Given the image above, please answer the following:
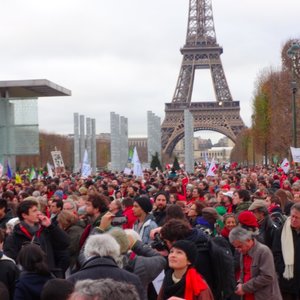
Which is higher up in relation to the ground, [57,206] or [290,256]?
[57,206]

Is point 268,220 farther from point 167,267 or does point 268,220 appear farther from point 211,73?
point 211,73

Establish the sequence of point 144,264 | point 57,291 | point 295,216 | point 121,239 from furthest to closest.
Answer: point 295,216, point 144,264, point 121,239, point 57,291

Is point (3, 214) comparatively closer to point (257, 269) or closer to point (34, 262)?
point (257, 269)

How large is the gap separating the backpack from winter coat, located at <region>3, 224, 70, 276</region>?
5.18 ft

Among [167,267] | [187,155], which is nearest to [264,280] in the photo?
[167,267]

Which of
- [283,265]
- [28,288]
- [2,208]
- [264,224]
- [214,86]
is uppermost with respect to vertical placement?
[214,86]

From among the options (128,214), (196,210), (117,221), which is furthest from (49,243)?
(128,214)

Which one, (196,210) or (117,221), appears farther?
(196,210)

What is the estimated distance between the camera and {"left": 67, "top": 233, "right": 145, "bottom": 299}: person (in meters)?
4.86

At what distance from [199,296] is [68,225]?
328cm

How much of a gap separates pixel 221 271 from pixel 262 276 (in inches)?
14.3

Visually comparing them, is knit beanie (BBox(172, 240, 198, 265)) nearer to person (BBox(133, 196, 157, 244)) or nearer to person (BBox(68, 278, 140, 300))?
person (BBox(68, 278, 140, 300))

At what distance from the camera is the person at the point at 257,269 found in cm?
649

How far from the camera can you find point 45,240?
7.25m
